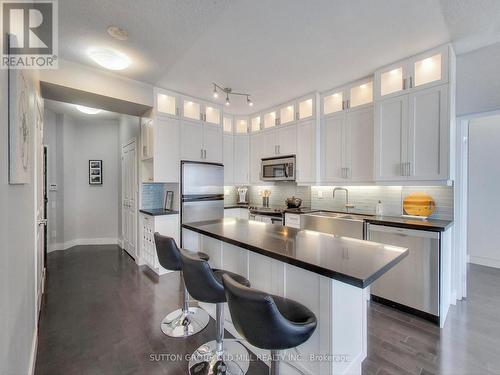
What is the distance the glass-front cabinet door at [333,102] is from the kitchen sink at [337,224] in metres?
1.65

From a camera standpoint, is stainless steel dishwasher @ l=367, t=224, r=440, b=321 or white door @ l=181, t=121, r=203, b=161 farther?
white door @ l=181, t=121, r=203, b=161

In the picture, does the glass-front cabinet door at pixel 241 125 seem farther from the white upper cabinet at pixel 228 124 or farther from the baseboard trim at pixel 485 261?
the baseboard trim at pixel 485 261

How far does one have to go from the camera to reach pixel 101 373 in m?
1.73

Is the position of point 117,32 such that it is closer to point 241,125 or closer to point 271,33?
point 271,33

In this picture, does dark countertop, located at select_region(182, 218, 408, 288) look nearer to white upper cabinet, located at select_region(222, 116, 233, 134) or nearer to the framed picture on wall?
white upper cabinet, located at select_region(222, 116, 233, 134)

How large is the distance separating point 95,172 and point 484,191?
796 centimetres

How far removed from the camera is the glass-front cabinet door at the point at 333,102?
3537mm

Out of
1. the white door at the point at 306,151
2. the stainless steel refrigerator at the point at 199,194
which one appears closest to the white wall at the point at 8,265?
the stainless steel refrigerator at the point at 199,194

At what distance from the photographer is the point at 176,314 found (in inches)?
97.0

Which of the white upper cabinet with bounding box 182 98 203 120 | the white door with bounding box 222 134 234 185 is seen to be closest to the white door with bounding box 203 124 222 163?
the white upper cabinet with bounding box 182 98 203 120

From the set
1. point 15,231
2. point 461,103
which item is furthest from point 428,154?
point 15,231

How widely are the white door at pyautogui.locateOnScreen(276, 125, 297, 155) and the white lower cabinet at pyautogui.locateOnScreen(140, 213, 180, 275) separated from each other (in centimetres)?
224

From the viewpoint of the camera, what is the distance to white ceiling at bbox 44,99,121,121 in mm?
4320

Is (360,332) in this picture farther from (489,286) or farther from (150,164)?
(150,164)
